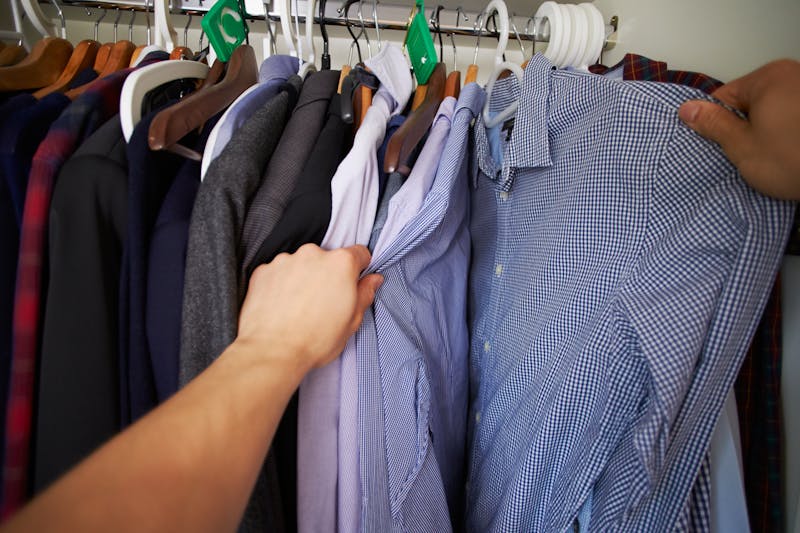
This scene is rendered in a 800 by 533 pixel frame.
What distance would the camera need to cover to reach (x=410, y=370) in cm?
46

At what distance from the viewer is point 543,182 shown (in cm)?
51

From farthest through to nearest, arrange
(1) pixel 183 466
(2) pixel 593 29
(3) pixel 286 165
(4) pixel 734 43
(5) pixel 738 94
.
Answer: (2) pixel 593 29
(4) pixel 734 43
(3) pixel 286 165
(5) pixel 738 94
(1) pixel 183 466

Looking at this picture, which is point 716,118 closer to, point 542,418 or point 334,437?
point 542,418

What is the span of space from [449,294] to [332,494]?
12.7 inches

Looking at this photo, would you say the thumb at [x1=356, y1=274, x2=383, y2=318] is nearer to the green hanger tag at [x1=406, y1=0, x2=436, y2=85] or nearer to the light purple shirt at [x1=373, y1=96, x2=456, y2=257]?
the light purple shirt at [x1=373, y1=96, x2=456, y2=257]

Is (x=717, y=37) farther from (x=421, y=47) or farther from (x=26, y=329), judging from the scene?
(x=26, y=329)

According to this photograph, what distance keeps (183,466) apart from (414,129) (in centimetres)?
43

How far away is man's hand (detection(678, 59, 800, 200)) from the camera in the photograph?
0.90 ft

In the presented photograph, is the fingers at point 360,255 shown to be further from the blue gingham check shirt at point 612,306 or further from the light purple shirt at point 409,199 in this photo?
the blue gingham check shirt at point 612,306

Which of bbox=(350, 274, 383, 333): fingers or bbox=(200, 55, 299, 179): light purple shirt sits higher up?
bbox=(200, 55, 299, 179): light purple shirt

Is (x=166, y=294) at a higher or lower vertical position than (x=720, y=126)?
lower

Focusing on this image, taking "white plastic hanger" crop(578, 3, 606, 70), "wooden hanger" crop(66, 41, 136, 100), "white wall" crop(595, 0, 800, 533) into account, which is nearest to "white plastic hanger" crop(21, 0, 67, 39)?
"wooden hanger" crop(66, 41, 136, 100)

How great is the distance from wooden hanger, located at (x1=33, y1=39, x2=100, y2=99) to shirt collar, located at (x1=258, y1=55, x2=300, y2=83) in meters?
0.33

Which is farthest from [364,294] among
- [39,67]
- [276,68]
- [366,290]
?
[39,67]
